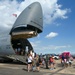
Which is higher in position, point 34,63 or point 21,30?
point 21,30

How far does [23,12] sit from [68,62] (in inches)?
338

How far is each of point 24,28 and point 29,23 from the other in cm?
173

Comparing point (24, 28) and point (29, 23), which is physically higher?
point (29, 23)

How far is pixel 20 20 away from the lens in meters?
26.9

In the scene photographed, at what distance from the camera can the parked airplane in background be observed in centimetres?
2648

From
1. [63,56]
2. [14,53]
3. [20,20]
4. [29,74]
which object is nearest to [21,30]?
[20,20]

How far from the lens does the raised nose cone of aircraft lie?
2636cm

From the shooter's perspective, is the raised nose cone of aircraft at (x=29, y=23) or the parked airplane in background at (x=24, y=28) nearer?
the raised nose cone of aircraft at (x=29, y=23)

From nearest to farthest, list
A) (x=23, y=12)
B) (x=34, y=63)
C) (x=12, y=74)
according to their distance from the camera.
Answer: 1. (x=12, y=74)
2. (x=34, y=63)
3. (x=23, y=12)

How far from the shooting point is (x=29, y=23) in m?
26.0

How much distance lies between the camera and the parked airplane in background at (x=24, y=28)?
86.9ft

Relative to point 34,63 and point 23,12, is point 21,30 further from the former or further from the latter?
point 34,63

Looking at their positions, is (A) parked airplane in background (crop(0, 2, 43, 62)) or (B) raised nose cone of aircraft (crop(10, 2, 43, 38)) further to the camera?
(A) parked airplane in background (crop(0, 2, 43, 62))

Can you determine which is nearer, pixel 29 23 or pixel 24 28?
pixel 29 23
